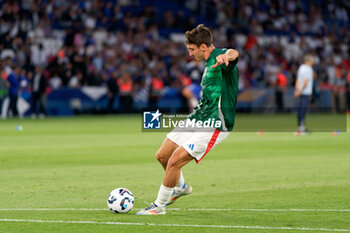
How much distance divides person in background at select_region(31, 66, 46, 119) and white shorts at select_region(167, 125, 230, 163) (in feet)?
81.3

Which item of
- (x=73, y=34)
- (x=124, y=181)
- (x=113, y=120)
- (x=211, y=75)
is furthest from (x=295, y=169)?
(x=73, y=34)

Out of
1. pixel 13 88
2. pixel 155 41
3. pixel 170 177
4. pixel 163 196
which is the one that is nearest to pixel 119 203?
pixel 163 196

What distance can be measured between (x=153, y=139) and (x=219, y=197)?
11695mm

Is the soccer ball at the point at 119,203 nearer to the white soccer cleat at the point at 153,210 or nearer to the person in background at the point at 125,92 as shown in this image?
the white soccer cleat at the point at 153,210

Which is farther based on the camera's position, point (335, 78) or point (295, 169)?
point (335, 78)

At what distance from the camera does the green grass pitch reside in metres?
8.74

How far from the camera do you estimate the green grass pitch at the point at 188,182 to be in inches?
344

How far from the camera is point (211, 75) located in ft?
30.7

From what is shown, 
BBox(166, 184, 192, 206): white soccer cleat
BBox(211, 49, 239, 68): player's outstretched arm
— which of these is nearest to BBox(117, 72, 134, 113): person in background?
BBox(166, 184, 192, 206): white soccer cleat

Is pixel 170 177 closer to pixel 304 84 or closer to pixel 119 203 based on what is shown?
pixel 119 203

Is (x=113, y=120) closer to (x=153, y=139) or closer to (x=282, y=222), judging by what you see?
(x=153, y=139)

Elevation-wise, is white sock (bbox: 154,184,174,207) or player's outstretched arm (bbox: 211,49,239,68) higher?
player's outstretched arm (bbox: 211,49,239,68)

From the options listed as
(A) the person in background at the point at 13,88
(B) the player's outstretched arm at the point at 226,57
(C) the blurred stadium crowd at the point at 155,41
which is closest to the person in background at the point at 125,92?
(C) the blurred stadium crowd at the point at 155,41

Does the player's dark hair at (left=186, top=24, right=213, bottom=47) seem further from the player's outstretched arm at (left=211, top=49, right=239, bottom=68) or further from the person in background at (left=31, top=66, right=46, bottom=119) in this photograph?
the person in background at (left=31, top=66, right=46, bottom=119)
